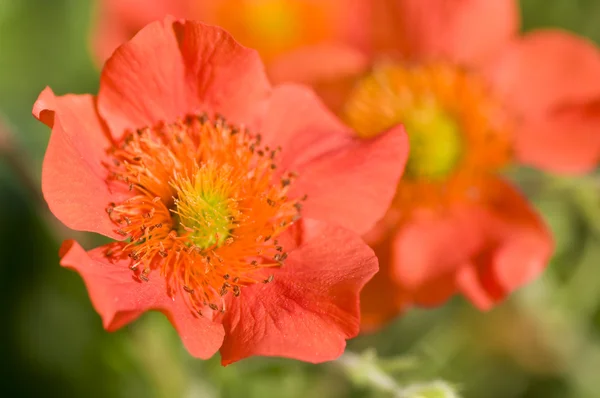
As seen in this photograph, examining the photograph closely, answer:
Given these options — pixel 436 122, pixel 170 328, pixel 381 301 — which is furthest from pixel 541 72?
pixel 170 328

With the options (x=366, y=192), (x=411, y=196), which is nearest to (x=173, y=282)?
(x=366, y=192)

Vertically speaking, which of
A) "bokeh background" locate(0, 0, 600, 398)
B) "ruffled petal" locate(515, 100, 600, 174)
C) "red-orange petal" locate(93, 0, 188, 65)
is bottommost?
"bokeh background" locate(0, 0, 600, 398)

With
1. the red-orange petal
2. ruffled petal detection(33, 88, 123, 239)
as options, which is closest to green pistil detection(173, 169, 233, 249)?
ruffled petal detection(33, 88, 123, 239)

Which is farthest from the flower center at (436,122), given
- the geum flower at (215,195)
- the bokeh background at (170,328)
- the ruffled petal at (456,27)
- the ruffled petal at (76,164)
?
the ruffled petal at (76,164)

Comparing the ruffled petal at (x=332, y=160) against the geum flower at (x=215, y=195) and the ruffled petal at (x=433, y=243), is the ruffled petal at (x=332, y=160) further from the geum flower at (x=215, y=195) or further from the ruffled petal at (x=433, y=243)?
the ruffled petal at (x=433, y=243)

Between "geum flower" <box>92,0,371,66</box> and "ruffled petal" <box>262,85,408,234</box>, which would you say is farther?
"geum flower" <box>92,0,371,66</box>

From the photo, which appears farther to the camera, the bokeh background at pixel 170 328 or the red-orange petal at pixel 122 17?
the red-orange petal at pixel 122 17

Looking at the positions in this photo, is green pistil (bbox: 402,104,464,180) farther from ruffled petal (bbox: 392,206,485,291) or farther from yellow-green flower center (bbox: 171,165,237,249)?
yellow-green flower center (bbox: 171,165,237,249)
